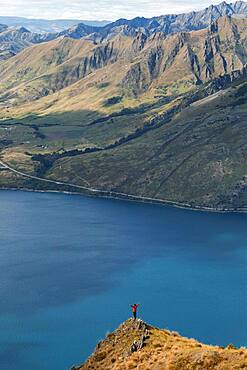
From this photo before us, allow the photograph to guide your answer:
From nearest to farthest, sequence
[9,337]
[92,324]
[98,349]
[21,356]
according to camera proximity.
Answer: [98,349]
[21,356]
[9,337]
[92,324]

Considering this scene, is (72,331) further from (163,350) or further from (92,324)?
(163,350)

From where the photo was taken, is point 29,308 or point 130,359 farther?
point 29,308

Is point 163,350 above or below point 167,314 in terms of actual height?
below

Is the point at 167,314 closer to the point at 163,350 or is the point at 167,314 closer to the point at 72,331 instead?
the point at 72,331

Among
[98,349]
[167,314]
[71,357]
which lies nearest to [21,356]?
[71,357]

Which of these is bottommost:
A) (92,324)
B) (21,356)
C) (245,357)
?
(245,357)

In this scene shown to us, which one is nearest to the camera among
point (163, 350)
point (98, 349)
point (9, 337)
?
point (163, 350)
